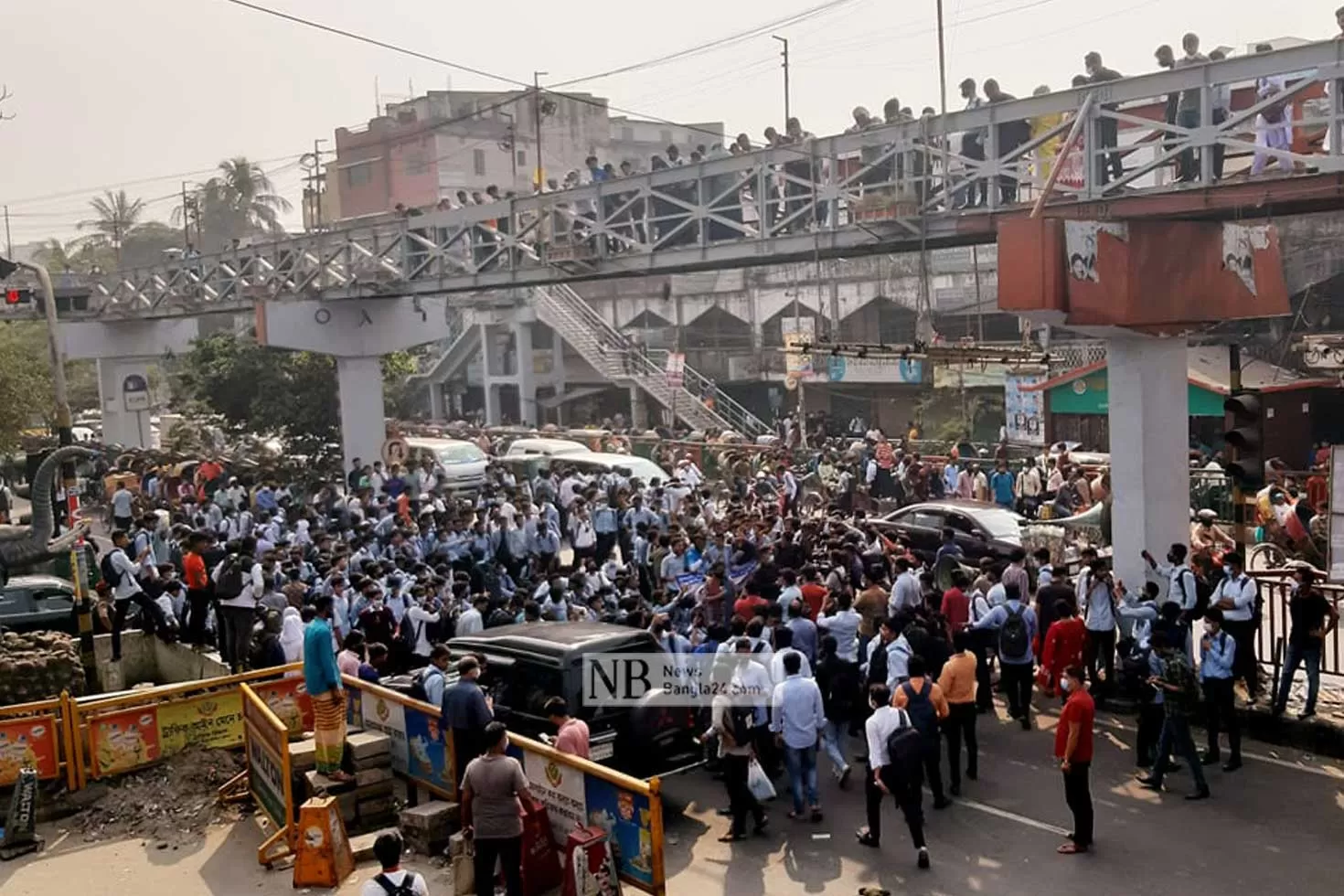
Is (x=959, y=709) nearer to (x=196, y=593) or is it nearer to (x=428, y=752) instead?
(x=428, y=752)

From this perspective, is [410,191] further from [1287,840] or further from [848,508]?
[1287,840]

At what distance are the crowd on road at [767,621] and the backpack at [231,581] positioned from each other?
0.02 m

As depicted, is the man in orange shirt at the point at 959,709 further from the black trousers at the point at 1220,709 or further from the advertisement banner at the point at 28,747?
the advertisement banner at the point at 28,747

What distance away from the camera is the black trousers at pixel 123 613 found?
15.9 meters

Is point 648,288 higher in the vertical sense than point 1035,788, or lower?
higher

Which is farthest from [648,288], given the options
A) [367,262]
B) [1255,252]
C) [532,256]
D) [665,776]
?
[665,776]

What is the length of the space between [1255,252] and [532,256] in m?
12.9

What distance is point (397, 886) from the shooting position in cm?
680

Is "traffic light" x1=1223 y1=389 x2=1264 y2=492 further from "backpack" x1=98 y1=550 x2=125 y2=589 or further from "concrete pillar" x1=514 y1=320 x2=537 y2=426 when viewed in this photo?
"concrete pillar" x1=514 y1=320 x2=537 y2=426

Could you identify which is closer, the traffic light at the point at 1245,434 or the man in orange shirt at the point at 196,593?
the traffic light at the point at 1245,434

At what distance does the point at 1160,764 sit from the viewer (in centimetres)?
1064

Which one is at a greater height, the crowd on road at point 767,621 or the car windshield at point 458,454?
the car windshield at point 458,454

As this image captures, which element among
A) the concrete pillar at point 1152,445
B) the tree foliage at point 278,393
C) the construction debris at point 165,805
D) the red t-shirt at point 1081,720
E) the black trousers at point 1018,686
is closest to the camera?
the red t-shirt at point 1081,720

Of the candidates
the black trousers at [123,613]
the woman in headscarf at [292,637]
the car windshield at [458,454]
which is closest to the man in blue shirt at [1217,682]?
the woman in headscarf at [292,637]
